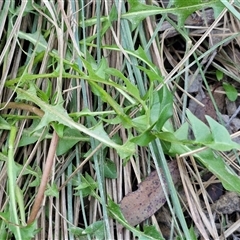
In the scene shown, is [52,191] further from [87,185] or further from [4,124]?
[4,124]

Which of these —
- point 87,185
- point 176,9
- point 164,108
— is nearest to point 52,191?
point 87,185

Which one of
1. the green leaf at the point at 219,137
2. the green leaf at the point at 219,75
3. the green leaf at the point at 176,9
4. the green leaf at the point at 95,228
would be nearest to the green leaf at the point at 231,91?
the green leaf at the point at 219,75

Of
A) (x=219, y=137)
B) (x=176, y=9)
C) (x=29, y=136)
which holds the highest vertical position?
(x=176, y=9)

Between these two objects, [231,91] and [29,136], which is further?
[231,91]

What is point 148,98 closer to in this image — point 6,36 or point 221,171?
point 221,171

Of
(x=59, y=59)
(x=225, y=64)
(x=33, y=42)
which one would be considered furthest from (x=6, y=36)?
(x=225, y=64)

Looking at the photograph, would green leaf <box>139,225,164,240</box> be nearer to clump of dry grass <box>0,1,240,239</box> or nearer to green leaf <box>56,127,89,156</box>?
clump of dry grass <box>0,1,240,239</box>
